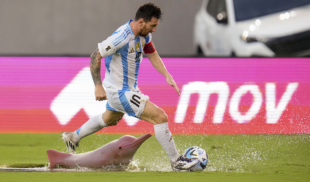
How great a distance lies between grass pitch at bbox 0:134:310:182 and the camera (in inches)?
186

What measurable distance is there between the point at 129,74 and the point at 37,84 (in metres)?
3.07

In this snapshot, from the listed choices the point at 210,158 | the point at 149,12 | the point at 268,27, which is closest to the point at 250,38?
the point at 268,27

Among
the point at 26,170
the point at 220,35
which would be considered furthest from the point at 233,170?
the point at 220,35

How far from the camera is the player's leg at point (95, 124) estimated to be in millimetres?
5488

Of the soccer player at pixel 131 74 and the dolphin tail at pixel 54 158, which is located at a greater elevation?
the soccer player at pixel 131 74

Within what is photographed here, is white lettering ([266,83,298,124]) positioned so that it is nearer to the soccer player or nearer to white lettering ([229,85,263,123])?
white lettering ([229,85,263,123])

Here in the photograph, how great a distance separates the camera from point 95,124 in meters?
5.56

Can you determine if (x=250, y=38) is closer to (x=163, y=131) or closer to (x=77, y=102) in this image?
(x=77, y=102)

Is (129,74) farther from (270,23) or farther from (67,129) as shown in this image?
(270,23)

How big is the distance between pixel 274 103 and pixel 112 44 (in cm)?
369

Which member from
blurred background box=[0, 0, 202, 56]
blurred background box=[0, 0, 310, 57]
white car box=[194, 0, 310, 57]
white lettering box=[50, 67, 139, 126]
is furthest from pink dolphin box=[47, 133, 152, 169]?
blurred background box=[0, 0, 202, 56]

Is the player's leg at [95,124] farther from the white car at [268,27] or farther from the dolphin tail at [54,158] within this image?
the white car at [268,27]

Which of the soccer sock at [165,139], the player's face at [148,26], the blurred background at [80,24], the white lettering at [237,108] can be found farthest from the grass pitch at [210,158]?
the blurred background at [80,24]

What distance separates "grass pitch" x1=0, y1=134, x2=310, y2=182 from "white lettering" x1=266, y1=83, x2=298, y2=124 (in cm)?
35
